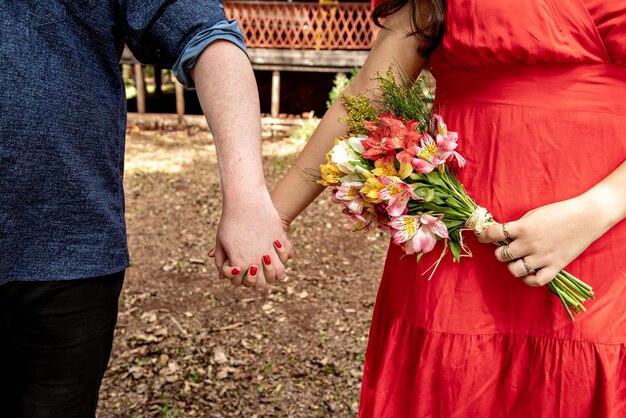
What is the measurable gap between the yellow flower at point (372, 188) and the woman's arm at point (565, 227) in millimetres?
295

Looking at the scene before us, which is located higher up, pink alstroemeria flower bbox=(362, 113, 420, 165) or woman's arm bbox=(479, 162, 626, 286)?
pink alstroemeria flower bbox=(362, 113, 420, 165)

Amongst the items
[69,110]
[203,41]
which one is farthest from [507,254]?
[69,110]

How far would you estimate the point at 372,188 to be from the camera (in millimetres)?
1424

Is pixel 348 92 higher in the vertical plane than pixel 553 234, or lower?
higher

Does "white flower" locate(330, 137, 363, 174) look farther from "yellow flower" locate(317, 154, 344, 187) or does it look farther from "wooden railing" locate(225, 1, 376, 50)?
"wooden railing" locate(225, 1, 376, 50)

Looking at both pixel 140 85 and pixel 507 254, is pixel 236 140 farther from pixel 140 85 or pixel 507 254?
pixel 140 85

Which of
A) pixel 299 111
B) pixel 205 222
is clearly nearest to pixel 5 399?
pixel 205 222

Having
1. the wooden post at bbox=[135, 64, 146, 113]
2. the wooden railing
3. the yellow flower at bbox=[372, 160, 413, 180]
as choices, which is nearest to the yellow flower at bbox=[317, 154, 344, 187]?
the yellow flower at bbox=[372, 160, 413, 180]

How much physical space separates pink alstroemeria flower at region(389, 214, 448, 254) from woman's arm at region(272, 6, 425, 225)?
1.12 feet

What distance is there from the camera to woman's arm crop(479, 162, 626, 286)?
1278 mm

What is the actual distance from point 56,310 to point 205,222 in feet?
14.6

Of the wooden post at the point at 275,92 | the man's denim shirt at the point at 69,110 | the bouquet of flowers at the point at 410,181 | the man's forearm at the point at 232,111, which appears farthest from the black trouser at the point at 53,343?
the wooden post at the point at 275,92

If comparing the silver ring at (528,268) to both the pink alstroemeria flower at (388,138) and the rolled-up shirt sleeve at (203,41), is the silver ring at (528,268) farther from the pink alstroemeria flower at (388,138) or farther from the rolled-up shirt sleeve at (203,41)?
the rolled-up shirt sleeve at (203,41)

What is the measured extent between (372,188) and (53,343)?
87cm
